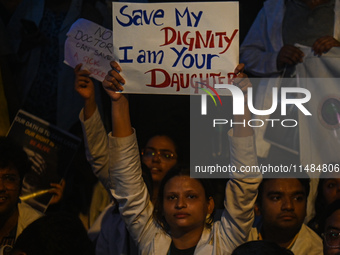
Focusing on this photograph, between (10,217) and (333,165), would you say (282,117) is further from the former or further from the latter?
(10,217)

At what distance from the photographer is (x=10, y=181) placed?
12.3ft

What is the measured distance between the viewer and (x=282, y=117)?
419 cm

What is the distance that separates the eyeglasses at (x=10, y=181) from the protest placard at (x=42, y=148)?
1.39 feet

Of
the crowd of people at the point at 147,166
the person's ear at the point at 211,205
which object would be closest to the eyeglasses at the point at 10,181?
the crowd of people at the point at 147,166

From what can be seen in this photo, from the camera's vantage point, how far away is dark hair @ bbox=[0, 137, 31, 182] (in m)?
3.79

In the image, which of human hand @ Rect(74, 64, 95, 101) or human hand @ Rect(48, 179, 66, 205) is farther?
human hand @ Rect(48, 179, 66, 205)

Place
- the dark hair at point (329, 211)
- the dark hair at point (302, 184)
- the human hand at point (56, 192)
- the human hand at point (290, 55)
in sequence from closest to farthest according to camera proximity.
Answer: the dark hair at point (329, 211) → the dark hair at point (302, 184) → the human hand at point (290, 55) → the human hand at point (56, 192)

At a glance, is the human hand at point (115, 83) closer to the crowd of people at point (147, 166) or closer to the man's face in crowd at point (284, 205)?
the crowd of people at point (147, 166)

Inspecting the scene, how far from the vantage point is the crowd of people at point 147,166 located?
130 inches

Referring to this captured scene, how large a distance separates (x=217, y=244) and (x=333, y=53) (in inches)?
57.4

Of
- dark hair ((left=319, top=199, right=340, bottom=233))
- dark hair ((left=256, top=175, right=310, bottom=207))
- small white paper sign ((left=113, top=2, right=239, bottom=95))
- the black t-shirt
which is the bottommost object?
the black t-shirt

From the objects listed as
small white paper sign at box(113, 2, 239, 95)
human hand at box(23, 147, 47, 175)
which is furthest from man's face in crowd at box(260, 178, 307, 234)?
human hand at box(23, 147, 47, 175)

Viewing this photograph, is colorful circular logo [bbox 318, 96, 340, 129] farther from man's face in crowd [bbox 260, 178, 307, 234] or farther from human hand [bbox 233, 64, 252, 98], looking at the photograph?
human hand [bbox 233, 64, 252, 98]

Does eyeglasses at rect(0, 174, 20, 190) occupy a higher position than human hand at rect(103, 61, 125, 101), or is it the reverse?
human hand at rect(103, 61, 125, 101)
